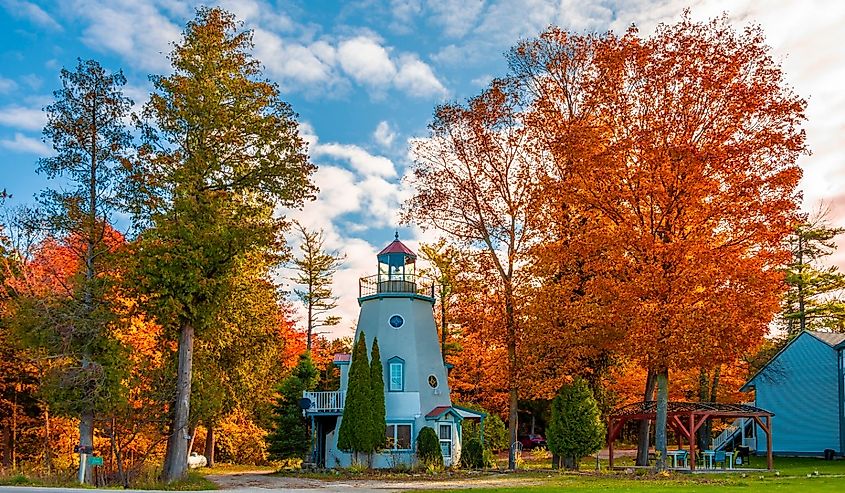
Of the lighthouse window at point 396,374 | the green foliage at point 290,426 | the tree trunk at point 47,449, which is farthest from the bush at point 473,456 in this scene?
the tree trunk at point 47,449

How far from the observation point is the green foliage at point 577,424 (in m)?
24.5

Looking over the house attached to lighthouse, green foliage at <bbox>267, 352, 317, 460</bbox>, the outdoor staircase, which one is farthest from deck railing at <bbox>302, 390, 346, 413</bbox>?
the outdoor staircase

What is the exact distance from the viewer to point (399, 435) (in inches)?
1113

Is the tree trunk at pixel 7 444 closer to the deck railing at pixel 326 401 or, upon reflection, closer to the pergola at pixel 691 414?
the deck railing at pixel 326 401

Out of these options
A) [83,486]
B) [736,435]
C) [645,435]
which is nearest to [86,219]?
[83,486]

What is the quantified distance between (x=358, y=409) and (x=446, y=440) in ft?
12.8

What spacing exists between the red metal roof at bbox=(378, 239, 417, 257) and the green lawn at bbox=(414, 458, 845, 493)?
10184 mm

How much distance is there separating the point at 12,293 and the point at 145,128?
5752mm

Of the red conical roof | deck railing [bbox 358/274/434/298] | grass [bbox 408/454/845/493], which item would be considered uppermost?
the red conical roof

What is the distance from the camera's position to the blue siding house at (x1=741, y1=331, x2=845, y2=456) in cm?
3066

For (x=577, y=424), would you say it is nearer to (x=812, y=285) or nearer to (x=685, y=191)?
(x=685, y=191)

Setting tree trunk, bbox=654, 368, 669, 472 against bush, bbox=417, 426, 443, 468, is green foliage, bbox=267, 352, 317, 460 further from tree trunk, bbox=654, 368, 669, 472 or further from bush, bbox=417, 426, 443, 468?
tree trunk, bbox=654, 368, 669, 472

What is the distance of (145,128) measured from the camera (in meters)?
20.8

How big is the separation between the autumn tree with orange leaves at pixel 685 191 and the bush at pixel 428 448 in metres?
8.51
